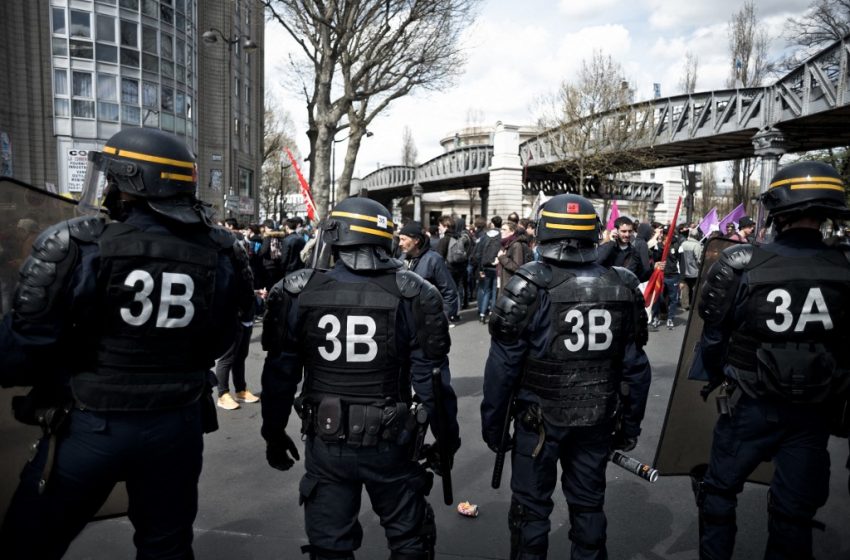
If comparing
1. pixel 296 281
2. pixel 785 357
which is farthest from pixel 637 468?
pixel 296 281

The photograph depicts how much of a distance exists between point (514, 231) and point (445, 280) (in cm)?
401

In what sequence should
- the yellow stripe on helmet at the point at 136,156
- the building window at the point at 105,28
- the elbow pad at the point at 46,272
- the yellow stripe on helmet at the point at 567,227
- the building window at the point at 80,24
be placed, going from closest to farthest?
the elbow pad at the point at 46,272 → the yellow stripe on helmet at the point at 136,156 → the yellow stripe on helmet at the point at 567,227 → the building window at the point at 80,24 → the building window at the point at 105,28

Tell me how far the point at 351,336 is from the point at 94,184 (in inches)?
46.0

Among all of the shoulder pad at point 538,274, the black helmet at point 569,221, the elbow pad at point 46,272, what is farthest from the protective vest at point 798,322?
the elbow pad at point 46,272

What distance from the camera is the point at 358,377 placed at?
2439 millimetres

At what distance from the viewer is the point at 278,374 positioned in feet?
8.45

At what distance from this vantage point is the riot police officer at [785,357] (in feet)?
8.45

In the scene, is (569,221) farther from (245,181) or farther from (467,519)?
(245,181)

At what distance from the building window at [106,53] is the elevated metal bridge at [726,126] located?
60.1 feet

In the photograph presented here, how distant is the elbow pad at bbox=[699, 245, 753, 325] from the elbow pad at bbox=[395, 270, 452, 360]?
1308 mm

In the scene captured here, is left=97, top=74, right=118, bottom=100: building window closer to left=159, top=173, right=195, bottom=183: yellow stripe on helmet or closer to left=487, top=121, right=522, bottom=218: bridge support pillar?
left=487, top=121, right=522, bottom=218: bridge support pillar

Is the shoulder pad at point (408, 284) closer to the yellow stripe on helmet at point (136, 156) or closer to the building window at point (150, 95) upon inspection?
the yellow stripe on helmet at point (136, 156)

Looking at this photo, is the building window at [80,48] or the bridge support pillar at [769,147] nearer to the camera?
the bridge support pillar at [769,147]

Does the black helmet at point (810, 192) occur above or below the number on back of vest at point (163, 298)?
above
